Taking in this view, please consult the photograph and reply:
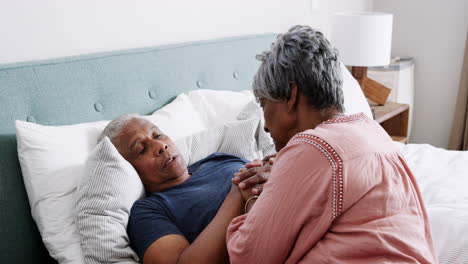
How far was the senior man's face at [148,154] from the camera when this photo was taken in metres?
1.53

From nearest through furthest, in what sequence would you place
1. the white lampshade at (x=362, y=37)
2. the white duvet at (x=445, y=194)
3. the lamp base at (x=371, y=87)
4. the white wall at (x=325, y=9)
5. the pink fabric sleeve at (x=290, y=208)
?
1. the pink fabric sleeve at (x=290, y=208)
2. the white duvet at (x=445, y=194)
3. the white lampshade at (x=362, y=37)
4. the lamp base at (x=371, y=87)
5. the white wall at (x=325, y=9)

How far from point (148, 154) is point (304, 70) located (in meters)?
0.69

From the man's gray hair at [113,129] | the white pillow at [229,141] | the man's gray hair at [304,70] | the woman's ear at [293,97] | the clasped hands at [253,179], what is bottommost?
the white pillow at [229,141]

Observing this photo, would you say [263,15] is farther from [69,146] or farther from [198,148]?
[69,146]

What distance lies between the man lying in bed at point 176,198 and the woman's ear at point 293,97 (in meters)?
0.25

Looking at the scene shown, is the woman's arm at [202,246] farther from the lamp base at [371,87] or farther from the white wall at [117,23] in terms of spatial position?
the lamp base at [371,87]

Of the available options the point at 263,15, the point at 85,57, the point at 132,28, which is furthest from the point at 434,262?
the point at 263,15

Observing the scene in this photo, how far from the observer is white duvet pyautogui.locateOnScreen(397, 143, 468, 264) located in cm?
132

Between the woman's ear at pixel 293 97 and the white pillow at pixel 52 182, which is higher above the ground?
the woman's ear at pixel 293 97

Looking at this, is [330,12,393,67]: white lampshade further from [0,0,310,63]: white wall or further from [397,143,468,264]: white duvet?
[397,143,468,264]: white duvet

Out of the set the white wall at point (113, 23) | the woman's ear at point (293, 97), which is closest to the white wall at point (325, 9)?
the white wall at point (113, 23)

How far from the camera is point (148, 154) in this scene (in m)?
1.54

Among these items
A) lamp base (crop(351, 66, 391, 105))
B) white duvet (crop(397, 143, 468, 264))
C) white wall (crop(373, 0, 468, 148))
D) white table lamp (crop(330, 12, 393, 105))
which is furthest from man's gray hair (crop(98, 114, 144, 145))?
white wall (crop(373, 0, 468, 148))

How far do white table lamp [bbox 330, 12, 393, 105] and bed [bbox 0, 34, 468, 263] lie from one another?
18.5 inches
